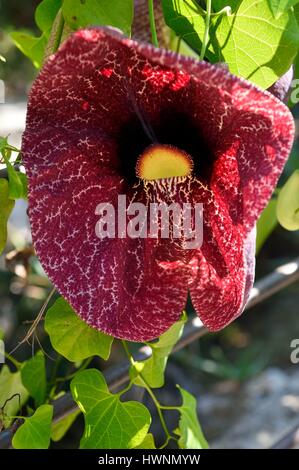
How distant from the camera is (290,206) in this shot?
1.98 feet

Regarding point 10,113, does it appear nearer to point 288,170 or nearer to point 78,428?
point 288,170

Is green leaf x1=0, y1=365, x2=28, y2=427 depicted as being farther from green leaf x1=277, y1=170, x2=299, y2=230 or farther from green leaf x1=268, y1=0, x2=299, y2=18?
green leaf x1=268, y1=0, x2=299, y2=18

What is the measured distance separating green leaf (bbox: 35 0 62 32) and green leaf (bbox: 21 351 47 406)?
0.27m

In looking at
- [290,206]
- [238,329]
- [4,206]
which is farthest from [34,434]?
[238,329]

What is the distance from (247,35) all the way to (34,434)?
0.31 m

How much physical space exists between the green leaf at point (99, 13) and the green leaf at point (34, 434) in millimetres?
275

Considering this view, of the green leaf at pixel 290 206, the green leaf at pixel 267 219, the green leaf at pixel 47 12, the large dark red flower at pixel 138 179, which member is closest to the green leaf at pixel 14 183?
the large dark red flower at pixel 138 179

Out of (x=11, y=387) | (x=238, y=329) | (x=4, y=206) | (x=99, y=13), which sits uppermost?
(x=99, y=13)

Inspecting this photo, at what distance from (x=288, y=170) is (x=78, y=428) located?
82 centimetres

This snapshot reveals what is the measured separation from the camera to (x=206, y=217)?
46cm

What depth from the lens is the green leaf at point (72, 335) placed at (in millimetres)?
516

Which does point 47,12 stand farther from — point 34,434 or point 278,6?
point 34,434

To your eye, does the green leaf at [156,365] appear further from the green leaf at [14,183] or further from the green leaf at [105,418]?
the green leaf at [14,183]
